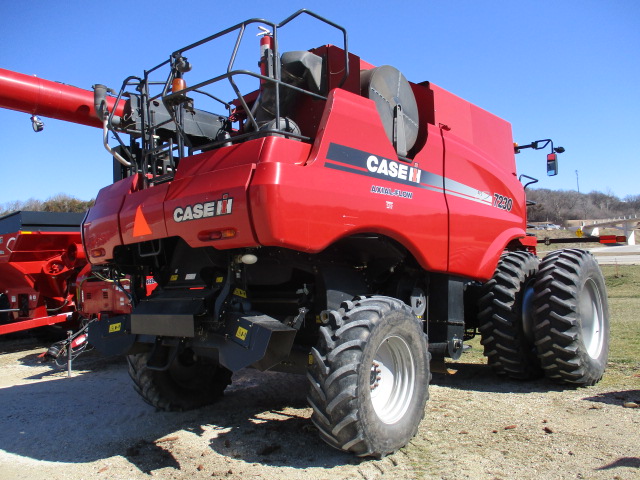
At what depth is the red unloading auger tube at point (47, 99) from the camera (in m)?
7.47

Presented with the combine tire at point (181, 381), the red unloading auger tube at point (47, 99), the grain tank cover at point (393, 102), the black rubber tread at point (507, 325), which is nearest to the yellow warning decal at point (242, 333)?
the combine tire at point (181, 381)

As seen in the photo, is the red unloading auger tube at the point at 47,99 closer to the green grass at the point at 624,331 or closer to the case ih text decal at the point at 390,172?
the case ih text decal at the point at 390,172

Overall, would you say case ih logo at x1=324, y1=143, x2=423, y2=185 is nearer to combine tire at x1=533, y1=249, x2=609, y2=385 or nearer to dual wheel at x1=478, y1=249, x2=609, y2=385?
dual wheel at x1=478, y1=249, x2=609, y2=385

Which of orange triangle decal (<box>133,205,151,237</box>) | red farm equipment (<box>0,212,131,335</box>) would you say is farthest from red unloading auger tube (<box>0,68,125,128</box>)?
orange triangle decal (<box>133,205,151,237</box>)

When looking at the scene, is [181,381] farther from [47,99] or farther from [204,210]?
[47,99]

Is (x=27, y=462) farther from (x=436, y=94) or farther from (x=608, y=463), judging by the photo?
(x=436, y=94)

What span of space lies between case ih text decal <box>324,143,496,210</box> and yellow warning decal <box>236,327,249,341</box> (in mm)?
1268

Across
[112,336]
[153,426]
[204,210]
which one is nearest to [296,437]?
[153,426]

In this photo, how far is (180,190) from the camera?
13.4ft

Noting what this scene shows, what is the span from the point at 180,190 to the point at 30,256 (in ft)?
24.3

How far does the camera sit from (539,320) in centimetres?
550

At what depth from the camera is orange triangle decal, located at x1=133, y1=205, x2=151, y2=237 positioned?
430 cm

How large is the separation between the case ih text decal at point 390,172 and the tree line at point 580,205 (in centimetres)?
6516

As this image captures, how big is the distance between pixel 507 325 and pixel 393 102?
250cm
